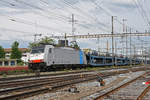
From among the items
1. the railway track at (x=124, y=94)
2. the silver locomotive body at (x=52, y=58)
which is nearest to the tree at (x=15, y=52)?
the silver locomotive body at (x=52, y=58)

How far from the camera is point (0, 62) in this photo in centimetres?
5850

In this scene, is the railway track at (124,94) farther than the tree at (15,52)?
No

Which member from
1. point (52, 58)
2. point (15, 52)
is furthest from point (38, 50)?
point (15, 52)

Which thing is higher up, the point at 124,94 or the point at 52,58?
the point at 52,58

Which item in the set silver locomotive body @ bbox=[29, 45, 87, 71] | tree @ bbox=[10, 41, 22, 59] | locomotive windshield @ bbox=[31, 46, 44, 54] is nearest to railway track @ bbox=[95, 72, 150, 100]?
silver locomotive body @ bbox=[29, 45, 87, 71]

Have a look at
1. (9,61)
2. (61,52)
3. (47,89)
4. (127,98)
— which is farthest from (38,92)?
(9,61)

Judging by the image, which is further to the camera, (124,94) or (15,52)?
(15,52)

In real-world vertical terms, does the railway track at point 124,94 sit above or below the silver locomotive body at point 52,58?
below

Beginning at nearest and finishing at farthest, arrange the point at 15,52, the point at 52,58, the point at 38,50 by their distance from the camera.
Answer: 1. the point at 38,50
2. the point at 52,58
3. the point at 15,52

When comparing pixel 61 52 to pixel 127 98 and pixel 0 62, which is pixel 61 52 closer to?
pixel 127 98

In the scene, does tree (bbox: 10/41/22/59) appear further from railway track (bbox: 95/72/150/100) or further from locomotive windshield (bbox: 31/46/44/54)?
railway track (bbox: 95/72/150/100)

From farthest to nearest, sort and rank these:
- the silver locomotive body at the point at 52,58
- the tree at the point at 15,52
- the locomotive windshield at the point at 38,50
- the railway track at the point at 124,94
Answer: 1. the tree at the point at 15,52
2. the locomotive windshield at the point at 38,50
3. the silver locomotive body at the point at 52,58
4. the railway track at the point at 124,94

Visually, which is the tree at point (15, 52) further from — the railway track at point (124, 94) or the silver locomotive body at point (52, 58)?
the railway track at point (124, 94)

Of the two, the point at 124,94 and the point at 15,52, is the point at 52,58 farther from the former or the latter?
the point at 15,52
